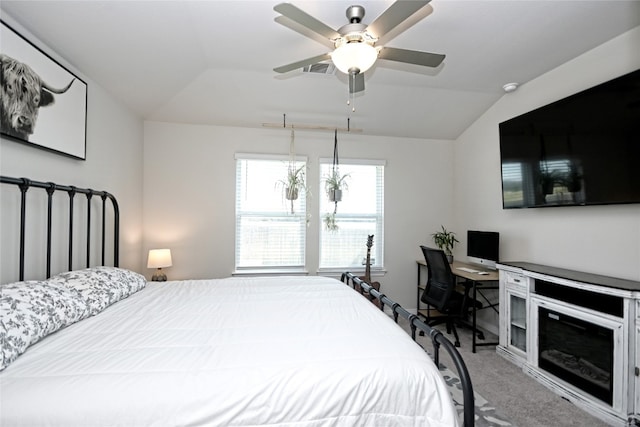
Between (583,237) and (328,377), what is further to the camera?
(583,237)

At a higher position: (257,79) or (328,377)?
(257,79)

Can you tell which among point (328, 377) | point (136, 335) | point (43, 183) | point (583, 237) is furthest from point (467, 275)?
point (43, 183)

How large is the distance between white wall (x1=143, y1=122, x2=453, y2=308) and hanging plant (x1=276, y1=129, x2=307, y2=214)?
0.09m

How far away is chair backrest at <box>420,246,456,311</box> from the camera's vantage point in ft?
10.5

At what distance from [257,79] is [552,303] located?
346 cm

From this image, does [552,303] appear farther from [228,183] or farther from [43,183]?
[43,183]

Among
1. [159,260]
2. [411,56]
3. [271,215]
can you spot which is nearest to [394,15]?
[411,56]

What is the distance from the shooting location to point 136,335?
55.6 inches

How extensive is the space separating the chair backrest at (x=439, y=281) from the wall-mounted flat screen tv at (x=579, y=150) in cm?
94

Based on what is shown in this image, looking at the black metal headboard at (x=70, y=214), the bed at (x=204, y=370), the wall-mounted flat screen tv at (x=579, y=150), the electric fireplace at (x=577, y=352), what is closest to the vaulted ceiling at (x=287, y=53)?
the wall-mounted flat screen tv at (x=579, y=150)

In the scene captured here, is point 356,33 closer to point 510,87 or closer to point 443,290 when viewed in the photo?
point 510,87

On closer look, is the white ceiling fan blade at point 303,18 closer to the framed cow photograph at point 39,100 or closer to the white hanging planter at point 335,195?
the framed cow photograph at point 39,100

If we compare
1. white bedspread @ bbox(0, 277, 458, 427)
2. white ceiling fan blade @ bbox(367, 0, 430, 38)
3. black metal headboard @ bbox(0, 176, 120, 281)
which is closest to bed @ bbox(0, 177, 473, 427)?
white bedspread @ bbox(0, 277, 458, 427)

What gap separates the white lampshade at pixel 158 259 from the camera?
329cm
